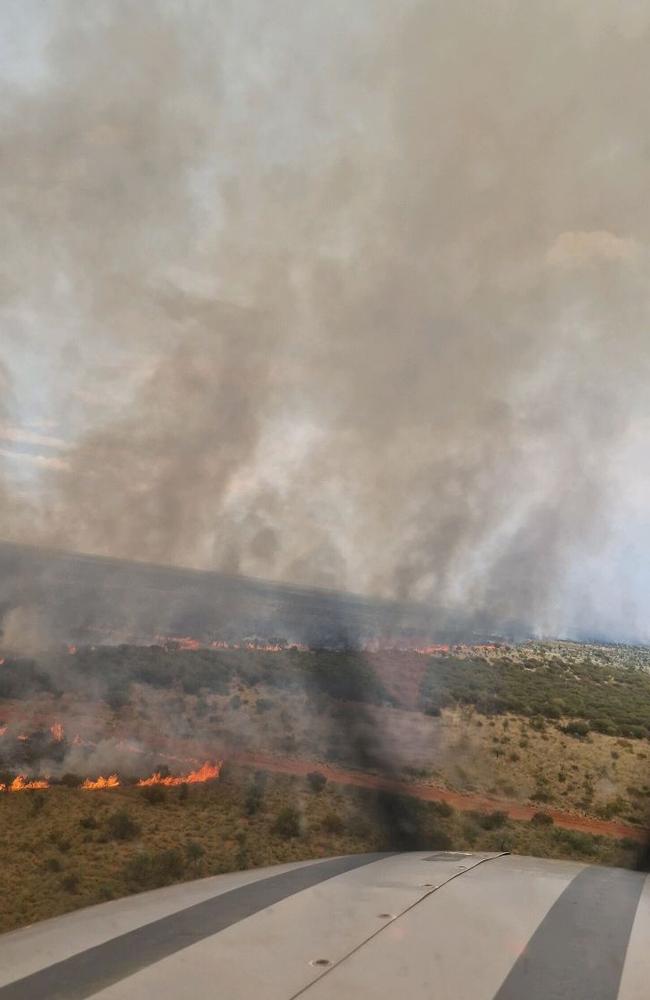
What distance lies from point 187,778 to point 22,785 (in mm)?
3714

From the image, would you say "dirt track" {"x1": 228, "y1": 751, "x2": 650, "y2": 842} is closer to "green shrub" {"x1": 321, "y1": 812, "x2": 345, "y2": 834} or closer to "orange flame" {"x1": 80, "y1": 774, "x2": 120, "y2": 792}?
"green shrub" {"x1": 321, "y1": 812, "x2": 345, "y2": 834}

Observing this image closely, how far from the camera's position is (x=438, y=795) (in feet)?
56.9

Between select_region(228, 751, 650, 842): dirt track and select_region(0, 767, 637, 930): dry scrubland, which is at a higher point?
select_region(0, 767, 637, 930): dry scrubland

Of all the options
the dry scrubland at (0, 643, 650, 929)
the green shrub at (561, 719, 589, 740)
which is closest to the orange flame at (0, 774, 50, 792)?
the dry scrubland at (0, 643, 650, 929)

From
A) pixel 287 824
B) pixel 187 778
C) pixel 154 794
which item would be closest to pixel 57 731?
pixel 187 778

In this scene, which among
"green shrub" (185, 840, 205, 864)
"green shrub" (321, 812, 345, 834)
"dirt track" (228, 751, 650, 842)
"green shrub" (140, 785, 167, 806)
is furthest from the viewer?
"dirt track" (228, 751, 650, 842)

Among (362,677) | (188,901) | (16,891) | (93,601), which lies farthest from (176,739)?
(93,601)

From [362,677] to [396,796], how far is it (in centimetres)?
1910

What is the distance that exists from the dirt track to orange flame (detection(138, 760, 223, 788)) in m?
1.40

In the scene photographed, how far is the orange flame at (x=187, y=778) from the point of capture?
52.0 ft

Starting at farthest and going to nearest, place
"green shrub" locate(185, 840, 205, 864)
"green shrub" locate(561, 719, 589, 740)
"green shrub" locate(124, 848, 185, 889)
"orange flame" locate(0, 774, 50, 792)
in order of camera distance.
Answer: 1. "green shrub" locate(561, 719, 589, 740)
2. "orange flame" locate(0, 774, 50, 792)
3. "green shrub" locate(185, 840, 205, 864)
4. "green shrub" locate(124, 848, 185, 889)

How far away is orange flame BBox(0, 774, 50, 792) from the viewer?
14.5 metres

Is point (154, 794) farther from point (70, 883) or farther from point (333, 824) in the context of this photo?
point (70, 883)

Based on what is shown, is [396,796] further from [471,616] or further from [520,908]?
[471,616]
